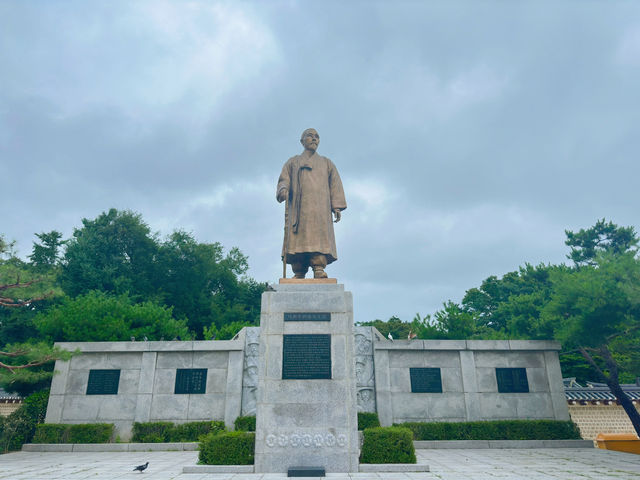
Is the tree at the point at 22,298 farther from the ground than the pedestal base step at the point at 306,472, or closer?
farther from the ground

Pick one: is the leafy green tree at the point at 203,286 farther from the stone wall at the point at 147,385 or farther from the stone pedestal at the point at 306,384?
the stone pedestal at the point at 306,384

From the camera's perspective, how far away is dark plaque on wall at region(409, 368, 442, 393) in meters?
13.6

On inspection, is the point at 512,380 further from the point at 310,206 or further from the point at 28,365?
the point at 28,365

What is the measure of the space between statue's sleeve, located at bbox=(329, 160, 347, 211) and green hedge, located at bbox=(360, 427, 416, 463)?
16.1ft

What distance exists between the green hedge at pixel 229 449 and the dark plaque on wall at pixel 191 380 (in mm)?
6178

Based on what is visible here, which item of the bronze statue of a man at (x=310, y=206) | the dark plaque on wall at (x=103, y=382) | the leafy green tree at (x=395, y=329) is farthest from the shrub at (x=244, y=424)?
the leafy green tree at (x=395, y=329)

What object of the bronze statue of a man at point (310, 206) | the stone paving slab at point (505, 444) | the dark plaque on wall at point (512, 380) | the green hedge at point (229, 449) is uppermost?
the bronze statue of a man at point (310, 206)

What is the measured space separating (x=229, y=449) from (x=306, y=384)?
1899mm

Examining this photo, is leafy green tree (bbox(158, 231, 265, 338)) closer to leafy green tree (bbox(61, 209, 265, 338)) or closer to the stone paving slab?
leafy green tree (bbox(61, 209, 265, 338))

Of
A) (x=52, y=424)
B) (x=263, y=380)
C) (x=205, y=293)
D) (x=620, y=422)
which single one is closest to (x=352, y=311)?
(x=263, y=380)

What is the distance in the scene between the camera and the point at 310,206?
9.31 meters

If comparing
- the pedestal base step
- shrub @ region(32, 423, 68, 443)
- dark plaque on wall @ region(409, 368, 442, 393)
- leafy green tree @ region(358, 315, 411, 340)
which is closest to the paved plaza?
the pedestal base step

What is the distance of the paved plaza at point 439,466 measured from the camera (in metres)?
7.05

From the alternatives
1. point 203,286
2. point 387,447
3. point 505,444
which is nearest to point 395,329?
point 203,286
